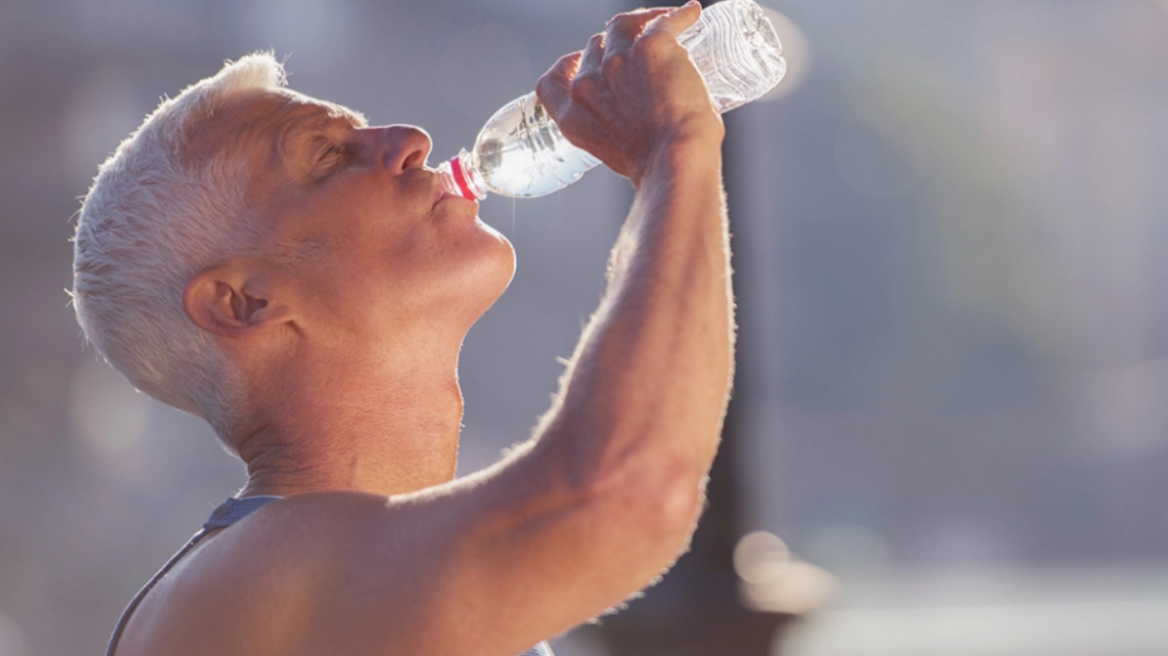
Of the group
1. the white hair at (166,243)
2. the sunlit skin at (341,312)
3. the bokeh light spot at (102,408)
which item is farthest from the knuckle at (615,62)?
the bokeh light spot at (102,408)

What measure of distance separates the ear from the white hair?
2cm

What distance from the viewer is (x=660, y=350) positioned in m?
0.71

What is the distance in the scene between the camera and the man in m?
0.70

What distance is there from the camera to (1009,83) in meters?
7.50

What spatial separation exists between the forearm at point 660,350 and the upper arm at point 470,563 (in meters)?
0.02

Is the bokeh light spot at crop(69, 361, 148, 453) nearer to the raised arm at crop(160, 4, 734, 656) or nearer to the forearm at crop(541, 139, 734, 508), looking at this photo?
the raised arm at crop(160, 4, 734, 656)

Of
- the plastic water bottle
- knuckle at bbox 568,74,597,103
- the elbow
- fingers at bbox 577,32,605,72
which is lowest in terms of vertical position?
the elbow

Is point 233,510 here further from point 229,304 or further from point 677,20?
point 677,20

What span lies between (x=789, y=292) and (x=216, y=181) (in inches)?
269

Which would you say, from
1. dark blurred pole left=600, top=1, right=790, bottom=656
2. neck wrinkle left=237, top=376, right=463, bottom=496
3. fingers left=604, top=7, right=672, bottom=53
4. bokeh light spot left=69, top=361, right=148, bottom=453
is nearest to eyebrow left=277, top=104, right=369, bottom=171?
neck wrinkle left=237, top=376, right=463, bottom=496

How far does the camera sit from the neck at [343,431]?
3.27 feet

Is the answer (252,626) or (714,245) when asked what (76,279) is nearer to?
(252,626)

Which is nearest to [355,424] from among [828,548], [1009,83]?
[1009,83]

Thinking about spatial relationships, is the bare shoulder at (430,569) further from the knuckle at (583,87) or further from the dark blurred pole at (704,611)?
the dark blurred pole at (704,611)
